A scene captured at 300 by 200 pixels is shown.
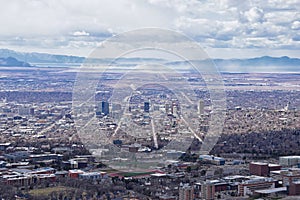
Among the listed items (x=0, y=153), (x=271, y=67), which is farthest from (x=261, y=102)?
(x=271, y=67)

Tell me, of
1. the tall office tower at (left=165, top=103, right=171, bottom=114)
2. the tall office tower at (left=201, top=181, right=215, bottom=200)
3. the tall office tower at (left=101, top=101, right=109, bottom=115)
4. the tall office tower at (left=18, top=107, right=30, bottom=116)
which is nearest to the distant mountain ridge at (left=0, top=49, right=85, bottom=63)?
the tall office tower at (left=18, top=107, right=30, bottom=116)

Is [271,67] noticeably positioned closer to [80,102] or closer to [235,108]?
[235,108]

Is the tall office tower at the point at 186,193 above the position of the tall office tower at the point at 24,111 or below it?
below

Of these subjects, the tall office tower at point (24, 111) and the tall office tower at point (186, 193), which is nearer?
the tall office tower at point (186, 193)

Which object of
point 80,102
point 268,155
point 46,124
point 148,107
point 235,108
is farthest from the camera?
point 235,108

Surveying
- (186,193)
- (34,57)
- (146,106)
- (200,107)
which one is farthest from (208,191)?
(34,57)

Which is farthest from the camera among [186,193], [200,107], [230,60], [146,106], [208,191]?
[230,60]

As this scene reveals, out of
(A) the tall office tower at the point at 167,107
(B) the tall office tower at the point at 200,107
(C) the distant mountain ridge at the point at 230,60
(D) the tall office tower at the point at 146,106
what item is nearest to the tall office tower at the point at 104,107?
(D) the tall office tower at the point at 146,106

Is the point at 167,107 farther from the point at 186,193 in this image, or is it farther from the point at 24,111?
the point at 24,111

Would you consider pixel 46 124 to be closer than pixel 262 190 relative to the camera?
No

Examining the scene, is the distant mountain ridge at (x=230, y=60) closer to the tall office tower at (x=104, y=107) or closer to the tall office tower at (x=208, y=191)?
the tall office tower at (x=104, y=107)

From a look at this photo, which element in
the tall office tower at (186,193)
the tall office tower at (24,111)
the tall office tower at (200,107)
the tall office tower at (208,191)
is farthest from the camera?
the tall office tower at (24,111)
